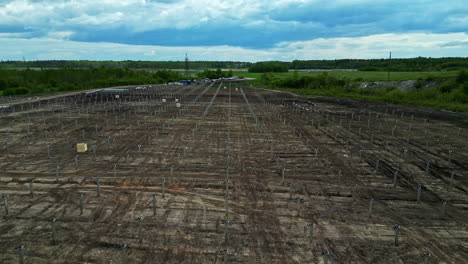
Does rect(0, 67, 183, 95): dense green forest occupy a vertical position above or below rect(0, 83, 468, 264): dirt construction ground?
above

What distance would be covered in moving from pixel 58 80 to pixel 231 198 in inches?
2678

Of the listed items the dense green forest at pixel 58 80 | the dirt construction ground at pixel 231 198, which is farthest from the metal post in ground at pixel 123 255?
the dense green forest at pixel 58 80

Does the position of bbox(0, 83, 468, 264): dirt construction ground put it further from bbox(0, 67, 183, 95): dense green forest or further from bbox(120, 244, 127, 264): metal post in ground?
bbox(0, 67, 183, 95): dense green forest

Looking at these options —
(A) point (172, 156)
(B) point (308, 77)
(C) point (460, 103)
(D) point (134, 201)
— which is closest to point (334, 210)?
(D) point (134, 201)

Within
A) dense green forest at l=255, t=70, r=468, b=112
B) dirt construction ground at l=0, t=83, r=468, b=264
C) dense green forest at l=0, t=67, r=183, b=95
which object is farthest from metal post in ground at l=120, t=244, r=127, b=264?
dense green forest at l=0, t=67, r=183, b=95

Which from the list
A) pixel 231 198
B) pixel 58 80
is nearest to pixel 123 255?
pixel 231 198

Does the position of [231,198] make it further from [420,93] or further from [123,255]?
[420,93]

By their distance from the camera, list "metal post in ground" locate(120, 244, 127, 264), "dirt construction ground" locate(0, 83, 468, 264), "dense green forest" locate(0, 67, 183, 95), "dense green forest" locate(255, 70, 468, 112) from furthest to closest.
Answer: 1. "dense green forest" locate(0, 67, 183, 95)
2. "dense green forest" locate(255, 70, 468, 112)
3. "dirt construction ground" locate(0, 83, 468, 264)
4. "metal post in ground" locate(120, 244, 127, 264)

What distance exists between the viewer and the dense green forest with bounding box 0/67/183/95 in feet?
176

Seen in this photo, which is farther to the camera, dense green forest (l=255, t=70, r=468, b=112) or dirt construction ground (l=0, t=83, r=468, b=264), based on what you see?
dense green forest (l=255, t=70, r=468, b=112)

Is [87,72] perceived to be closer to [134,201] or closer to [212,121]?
[212,121]

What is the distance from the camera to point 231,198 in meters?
10.1

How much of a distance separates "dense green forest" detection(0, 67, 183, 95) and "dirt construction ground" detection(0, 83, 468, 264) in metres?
38.1

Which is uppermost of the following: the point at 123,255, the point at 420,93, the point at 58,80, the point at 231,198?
the point at 58,80
